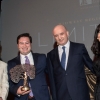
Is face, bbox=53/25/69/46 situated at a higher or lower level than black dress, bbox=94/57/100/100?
higher

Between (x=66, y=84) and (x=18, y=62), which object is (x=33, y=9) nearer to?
(x=18, y=62)

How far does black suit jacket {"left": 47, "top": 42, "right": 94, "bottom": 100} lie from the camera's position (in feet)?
8.11

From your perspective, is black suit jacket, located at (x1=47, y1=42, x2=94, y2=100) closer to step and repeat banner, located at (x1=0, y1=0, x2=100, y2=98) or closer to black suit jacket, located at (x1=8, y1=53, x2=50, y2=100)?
black suit jacket, located at (x1=8, y1=53, x2=50, y2=100)

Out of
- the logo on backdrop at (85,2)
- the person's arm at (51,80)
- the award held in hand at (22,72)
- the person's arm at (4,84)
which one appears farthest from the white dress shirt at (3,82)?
the logo on backdrop at (85,2)

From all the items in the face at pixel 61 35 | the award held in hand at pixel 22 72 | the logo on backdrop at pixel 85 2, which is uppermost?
the logo on backdrop at pixel 85 2

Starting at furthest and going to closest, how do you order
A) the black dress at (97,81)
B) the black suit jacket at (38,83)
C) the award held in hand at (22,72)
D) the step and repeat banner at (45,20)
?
the step and repeat banner at (45,20) → the black suit jacket at (38,83) → the award held in hand at (22,72) → the black dress at (97,81)

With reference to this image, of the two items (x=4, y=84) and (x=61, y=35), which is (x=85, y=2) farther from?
(x=4, y=84)

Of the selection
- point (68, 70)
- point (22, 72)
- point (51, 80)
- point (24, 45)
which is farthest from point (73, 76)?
point (24, 45)

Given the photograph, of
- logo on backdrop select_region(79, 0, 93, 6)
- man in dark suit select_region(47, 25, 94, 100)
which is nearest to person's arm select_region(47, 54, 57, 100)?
man in dark suit select_region(47, 25, 94, 100)

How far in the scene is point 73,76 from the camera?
247 cm

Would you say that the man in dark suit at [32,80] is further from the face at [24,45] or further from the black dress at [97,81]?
the black dress at [97,81]

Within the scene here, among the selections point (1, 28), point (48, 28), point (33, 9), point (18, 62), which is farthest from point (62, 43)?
point (1, 28)

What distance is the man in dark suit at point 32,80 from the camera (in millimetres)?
2533

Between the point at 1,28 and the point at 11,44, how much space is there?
0.43 metres
